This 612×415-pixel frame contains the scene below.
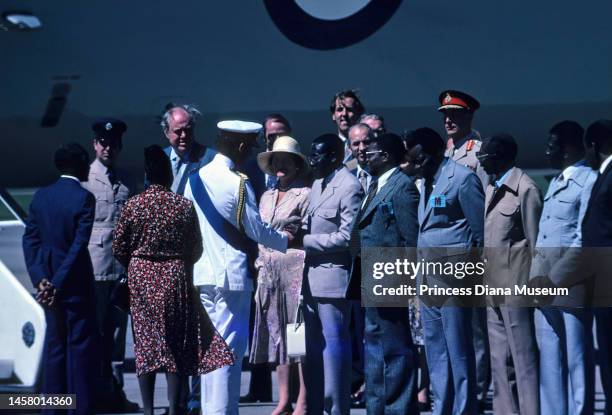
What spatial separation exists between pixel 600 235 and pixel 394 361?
3.74 ft

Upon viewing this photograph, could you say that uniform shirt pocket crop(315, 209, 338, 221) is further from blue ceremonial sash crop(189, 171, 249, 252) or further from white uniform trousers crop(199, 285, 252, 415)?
white uniform trousers crop(199, 285, 252, 415)

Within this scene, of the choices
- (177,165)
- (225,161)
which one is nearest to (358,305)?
(177,165)

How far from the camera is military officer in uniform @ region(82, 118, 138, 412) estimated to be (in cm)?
746

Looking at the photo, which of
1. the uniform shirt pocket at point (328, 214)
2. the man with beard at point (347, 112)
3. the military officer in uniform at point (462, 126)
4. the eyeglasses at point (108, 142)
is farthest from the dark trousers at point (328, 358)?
the eyeglasses at point (108, 142)

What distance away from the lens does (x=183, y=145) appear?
7.32 m

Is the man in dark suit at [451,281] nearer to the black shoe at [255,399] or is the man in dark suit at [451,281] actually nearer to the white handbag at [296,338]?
the white handbag at [296,338]

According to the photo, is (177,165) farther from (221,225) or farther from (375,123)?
(221,225)

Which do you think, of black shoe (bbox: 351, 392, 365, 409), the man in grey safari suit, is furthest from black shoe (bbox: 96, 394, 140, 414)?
the man in grey safari suit

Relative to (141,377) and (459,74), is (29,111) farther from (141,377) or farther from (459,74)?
(141,377)

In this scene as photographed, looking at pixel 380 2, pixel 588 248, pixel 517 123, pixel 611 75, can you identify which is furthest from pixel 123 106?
pixel 588 248

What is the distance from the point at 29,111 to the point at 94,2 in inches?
45.3

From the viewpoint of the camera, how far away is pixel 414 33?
1078 cm

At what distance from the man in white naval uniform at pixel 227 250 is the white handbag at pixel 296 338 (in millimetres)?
357

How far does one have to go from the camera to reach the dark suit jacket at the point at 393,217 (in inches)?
240
